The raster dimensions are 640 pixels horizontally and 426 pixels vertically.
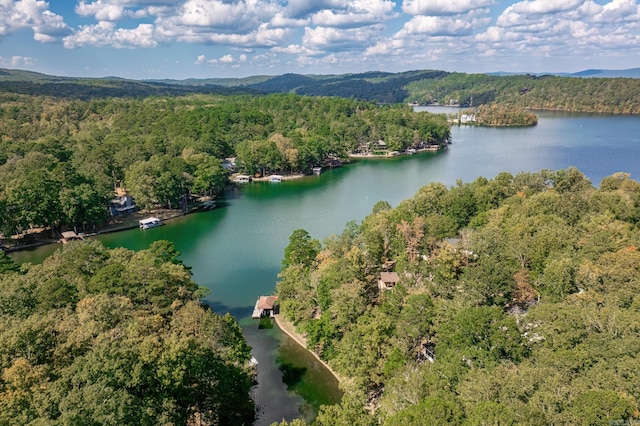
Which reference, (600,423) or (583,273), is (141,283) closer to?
(600,423)

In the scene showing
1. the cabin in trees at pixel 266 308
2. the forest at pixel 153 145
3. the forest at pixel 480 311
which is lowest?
the cabin in trees at pixel 266 308

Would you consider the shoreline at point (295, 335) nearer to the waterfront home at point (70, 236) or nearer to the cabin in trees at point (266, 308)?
the cabin in trees at point (266, 308)

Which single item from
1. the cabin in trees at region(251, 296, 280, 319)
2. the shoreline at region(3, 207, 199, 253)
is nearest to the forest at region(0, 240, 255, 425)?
the cabin in trees at region(251, 296, 280, 319)

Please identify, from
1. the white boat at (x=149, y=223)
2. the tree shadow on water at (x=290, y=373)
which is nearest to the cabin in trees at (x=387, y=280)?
the tree shadow on water at (x=290, y=373)

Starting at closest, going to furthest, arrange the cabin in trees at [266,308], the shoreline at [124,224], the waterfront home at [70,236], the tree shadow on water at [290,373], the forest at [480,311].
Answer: the forest at [480,311] → the tree shadow on water at [290,373] → the cabin in trees at [266,308] → the shoreline at [124,224] → the waterfront home at [70,236]

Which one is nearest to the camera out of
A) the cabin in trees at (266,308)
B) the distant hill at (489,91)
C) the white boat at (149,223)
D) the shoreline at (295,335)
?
the shoreline at (295,335)

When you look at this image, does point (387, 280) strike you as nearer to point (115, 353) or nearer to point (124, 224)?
point (115, 353)

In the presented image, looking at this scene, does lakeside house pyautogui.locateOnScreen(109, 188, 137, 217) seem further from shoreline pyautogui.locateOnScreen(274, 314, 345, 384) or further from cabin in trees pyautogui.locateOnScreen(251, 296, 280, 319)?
shoreline pyautogui.locateOnScreen(274, 314, 345, 384)

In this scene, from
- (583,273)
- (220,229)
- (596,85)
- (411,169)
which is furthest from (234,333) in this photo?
(596,85)
